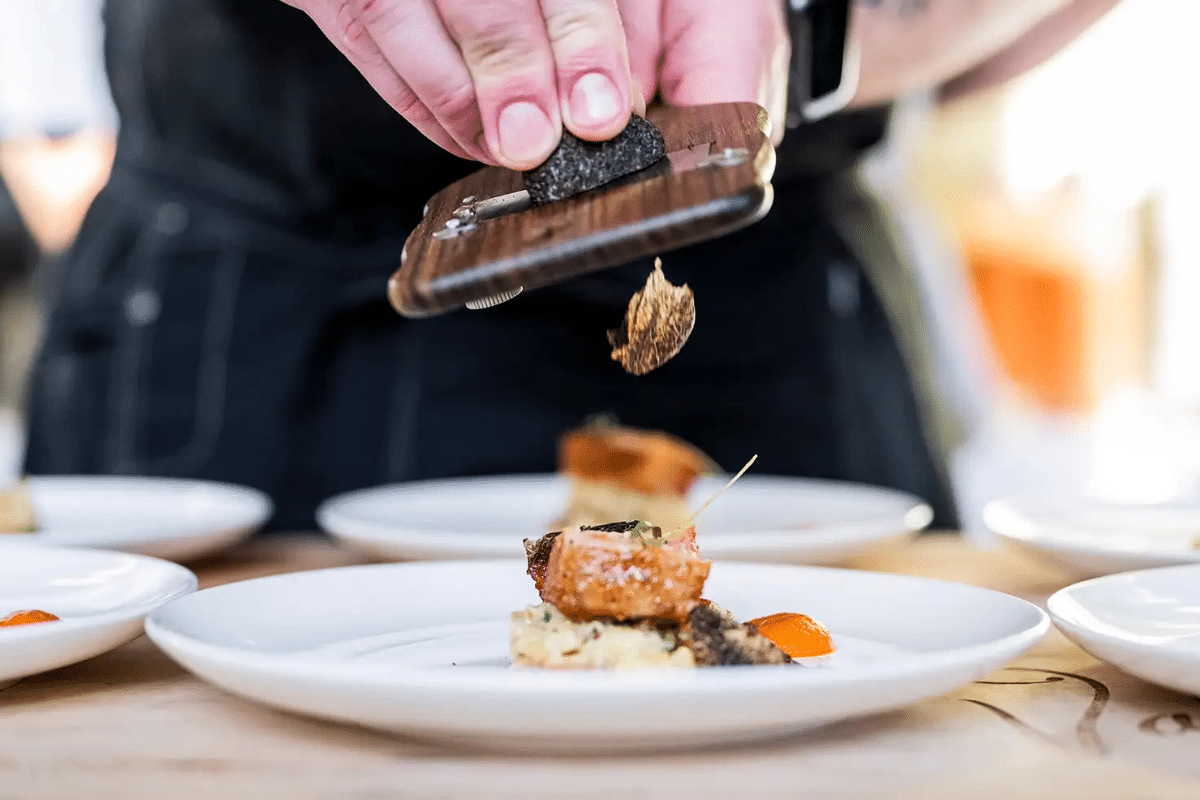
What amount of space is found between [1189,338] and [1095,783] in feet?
23.2

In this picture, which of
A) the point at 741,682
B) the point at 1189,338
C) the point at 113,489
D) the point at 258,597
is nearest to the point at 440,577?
the point at 258,597

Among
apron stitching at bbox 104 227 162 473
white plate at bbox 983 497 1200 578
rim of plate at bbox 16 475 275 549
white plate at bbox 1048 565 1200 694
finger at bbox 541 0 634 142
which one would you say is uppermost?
finger at bbox 541 0 634 142

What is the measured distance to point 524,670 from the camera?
82cm

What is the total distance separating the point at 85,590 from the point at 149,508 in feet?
2.09

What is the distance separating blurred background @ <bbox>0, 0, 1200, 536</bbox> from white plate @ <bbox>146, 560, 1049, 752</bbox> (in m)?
4.37

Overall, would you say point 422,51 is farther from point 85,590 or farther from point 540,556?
point 85,590

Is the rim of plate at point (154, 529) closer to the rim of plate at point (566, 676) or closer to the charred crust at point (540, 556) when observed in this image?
the charred crust at point (540, 556)

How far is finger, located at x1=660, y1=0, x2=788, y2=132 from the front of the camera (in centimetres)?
138

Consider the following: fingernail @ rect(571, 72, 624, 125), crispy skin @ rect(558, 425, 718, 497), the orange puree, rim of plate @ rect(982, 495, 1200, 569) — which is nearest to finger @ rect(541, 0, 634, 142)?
fingernail @ rect(571, 72, 624, 125)

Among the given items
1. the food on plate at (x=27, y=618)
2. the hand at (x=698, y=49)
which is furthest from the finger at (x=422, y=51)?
the food on plate at (x=27, y=618)

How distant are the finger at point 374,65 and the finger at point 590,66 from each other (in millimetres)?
218

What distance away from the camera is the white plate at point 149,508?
60.2 inches

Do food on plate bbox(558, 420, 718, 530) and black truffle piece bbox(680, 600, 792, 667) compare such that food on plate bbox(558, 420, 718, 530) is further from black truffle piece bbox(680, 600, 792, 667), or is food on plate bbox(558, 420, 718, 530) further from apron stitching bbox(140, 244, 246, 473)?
black truffle piece bbox(680, 600, 792, 667)

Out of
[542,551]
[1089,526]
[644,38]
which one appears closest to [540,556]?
[542,551]
